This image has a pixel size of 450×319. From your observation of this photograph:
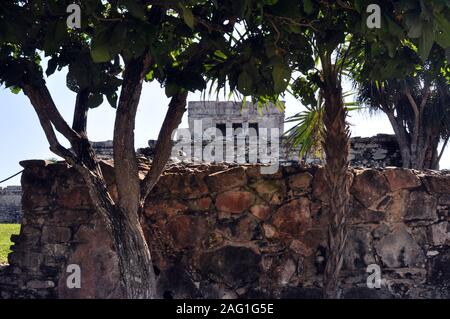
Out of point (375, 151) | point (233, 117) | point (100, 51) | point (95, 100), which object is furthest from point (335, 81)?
point (233, 117)

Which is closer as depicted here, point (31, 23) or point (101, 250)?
point (31, 23)

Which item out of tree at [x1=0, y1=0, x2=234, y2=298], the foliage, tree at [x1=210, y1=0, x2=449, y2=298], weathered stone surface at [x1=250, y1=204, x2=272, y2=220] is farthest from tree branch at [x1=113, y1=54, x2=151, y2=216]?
the foliage

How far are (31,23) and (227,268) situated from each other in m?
2.41

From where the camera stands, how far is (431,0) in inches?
93.0

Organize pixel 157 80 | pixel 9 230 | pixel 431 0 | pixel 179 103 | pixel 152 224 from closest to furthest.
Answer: pixel 431 0 → pixel 179 103 → pixel 157 80 → pixel 152 224 → pixel 9 230

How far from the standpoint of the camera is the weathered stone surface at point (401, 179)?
454 centimetres

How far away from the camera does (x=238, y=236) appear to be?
4.40 meters

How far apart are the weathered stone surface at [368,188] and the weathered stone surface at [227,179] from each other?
93 cm

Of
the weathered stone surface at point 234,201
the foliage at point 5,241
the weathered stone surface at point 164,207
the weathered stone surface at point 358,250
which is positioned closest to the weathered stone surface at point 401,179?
the weathered stone surface at point 358,250

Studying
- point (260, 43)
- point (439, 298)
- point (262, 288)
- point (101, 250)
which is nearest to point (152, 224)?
point (101, 250)

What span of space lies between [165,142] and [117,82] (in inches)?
19.9

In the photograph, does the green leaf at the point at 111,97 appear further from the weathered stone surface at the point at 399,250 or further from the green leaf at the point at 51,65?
the weathered stone surface at the point at 399,250

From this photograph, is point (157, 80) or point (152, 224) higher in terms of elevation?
point (157, 80)
